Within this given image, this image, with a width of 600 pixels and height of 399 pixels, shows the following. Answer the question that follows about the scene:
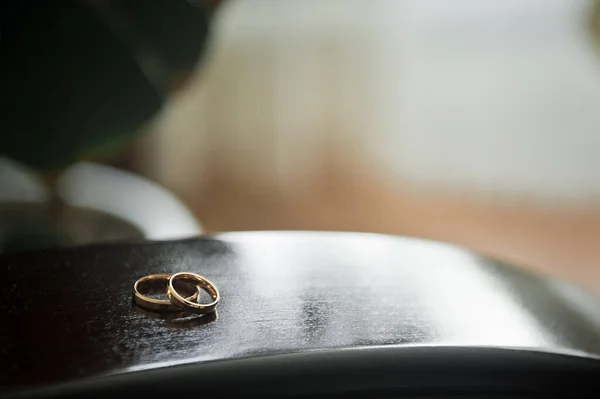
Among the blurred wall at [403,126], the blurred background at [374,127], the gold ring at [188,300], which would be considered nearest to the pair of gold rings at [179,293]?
the gold ring at [188,300]

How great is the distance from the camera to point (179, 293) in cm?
29

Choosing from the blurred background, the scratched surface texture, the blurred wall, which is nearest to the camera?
the scratched surface texture

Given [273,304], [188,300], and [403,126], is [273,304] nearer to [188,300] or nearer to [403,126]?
[188,300]

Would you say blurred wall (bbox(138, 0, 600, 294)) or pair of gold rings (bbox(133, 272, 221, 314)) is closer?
pair of gold rings (bbox(133, 272, 221, 314))

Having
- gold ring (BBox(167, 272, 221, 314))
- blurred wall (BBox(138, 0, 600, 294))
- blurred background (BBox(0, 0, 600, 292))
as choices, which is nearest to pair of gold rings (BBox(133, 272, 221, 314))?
gold ring (BBox(167, 272, 221, 314))

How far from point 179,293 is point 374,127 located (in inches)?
63.0

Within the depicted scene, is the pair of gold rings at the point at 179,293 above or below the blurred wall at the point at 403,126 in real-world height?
below

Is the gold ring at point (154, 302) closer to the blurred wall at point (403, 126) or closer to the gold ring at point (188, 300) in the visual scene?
the gold ring at point (188, 300)

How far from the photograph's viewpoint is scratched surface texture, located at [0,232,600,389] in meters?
0.23

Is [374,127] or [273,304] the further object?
[374,127]

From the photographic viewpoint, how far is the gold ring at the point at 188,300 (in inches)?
10.6

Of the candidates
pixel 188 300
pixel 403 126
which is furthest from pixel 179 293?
pixel 403 126

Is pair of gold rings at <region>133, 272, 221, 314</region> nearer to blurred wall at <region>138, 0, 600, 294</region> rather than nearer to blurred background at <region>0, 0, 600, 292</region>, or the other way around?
blurred background at <region>0, 0, 600, 292</region>

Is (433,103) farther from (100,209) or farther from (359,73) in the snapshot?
(100,209)
